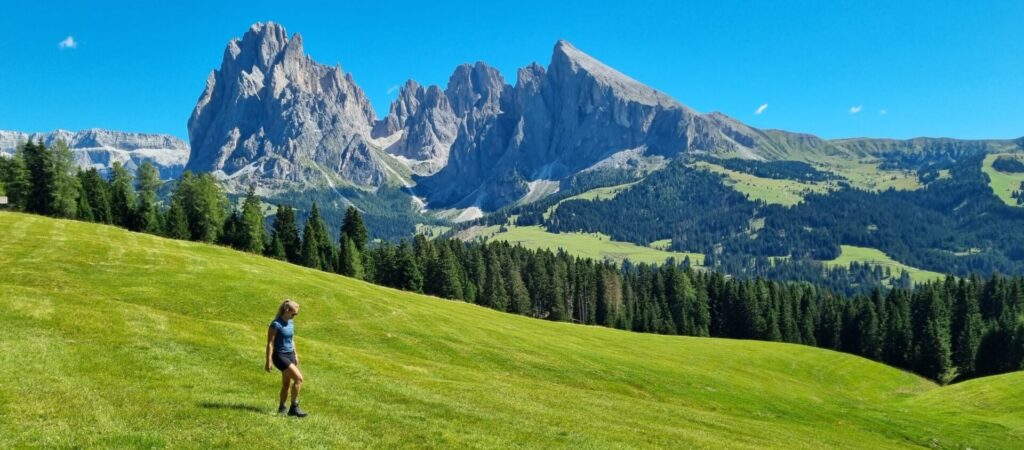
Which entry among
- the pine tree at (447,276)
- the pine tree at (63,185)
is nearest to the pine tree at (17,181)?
the pine tree at (63,185)

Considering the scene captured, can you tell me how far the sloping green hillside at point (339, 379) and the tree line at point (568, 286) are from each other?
40.8 metres

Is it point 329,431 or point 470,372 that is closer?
point 329,431

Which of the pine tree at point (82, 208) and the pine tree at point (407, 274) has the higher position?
the pine tree at point (82, 208)

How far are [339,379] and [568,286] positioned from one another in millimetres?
145263

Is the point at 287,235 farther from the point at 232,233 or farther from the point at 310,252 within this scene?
the point at 232,233

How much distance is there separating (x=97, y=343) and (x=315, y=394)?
10.7 metres

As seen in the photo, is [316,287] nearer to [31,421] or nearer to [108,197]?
[31,421]

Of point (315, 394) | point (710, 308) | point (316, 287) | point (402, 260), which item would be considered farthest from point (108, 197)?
point (710, 308)

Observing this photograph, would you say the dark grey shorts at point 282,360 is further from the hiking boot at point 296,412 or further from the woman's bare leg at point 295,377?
the hiking boot at point 296,412

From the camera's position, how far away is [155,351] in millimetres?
26172

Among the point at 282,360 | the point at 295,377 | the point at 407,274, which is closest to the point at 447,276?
the point at 407,274

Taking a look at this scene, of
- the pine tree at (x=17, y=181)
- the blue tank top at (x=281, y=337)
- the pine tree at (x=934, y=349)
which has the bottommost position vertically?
the pine tree at (x=934, y=349)

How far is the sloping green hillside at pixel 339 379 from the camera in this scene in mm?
18969

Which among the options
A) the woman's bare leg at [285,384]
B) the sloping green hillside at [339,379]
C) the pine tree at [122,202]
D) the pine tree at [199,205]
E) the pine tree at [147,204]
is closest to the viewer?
the sloping green hillside at [339,379]
